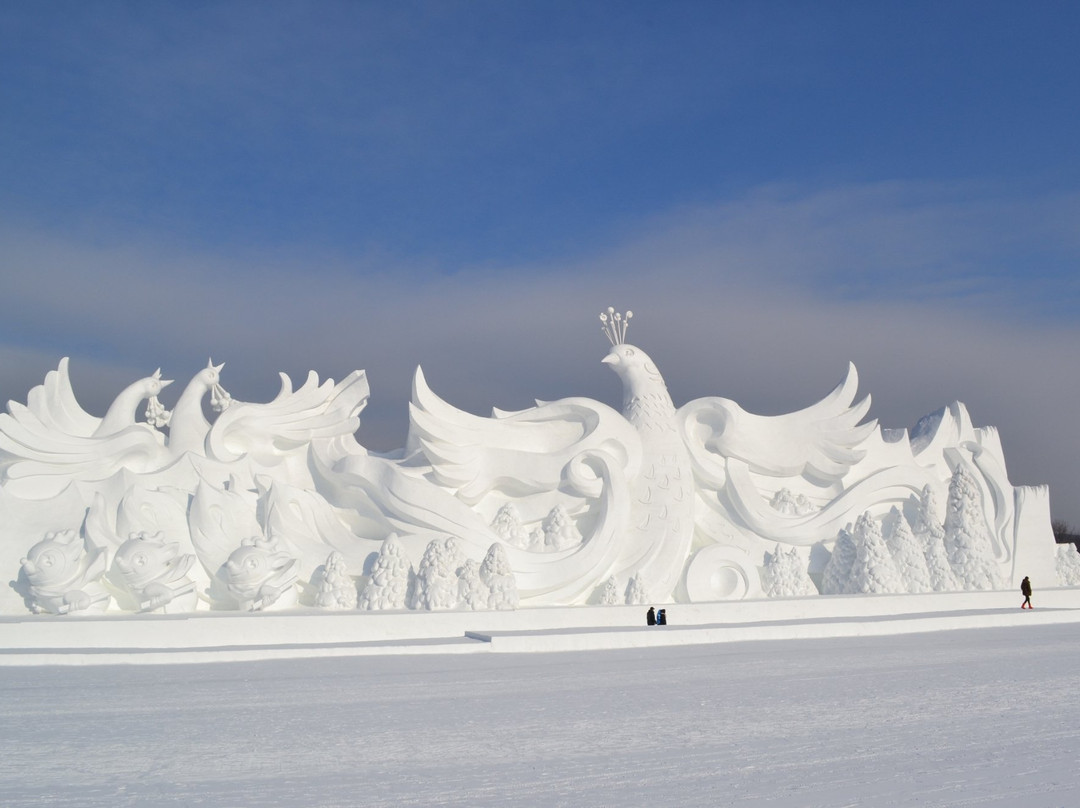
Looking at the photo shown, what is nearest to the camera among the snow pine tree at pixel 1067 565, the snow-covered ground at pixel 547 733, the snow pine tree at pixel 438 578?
the snow-covered ground at pixel 547 733

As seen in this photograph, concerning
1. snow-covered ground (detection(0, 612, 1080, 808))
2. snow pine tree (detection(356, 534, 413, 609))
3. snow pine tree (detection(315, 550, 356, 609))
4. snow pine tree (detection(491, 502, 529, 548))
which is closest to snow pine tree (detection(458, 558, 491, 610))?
snow pine tree (detection(356, 534, 413, 609))

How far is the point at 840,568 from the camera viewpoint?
57.3 ft

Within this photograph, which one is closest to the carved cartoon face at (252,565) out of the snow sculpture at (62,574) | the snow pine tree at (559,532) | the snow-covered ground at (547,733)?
the snow sculpture at (62,574)

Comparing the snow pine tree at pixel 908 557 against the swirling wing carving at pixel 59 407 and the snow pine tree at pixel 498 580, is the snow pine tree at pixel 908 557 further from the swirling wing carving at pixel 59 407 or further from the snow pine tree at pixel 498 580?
the swirling wing carving at pixel 59 407

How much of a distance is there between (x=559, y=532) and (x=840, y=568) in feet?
16.8

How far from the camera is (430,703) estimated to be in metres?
8.04

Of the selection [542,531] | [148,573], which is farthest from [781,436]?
[148,573]

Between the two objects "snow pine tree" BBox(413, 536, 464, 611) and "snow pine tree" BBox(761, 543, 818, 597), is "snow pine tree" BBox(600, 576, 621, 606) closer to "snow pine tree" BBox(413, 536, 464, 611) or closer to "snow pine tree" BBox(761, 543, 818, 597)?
"snow pine tree" BBox(413, 536, 464, 611)

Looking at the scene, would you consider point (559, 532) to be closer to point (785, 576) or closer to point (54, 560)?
point (785, 576)

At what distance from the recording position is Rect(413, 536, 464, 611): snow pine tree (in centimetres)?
1398

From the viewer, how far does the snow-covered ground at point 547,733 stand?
17.3ft

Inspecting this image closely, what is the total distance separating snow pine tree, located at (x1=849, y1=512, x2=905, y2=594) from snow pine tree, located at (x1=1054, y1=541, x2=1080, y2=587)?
633 cm

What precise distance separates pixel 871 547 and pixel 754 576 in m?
2.12

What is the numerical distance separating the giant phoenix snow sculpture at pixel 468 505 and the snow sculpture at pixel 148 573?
0.03m
